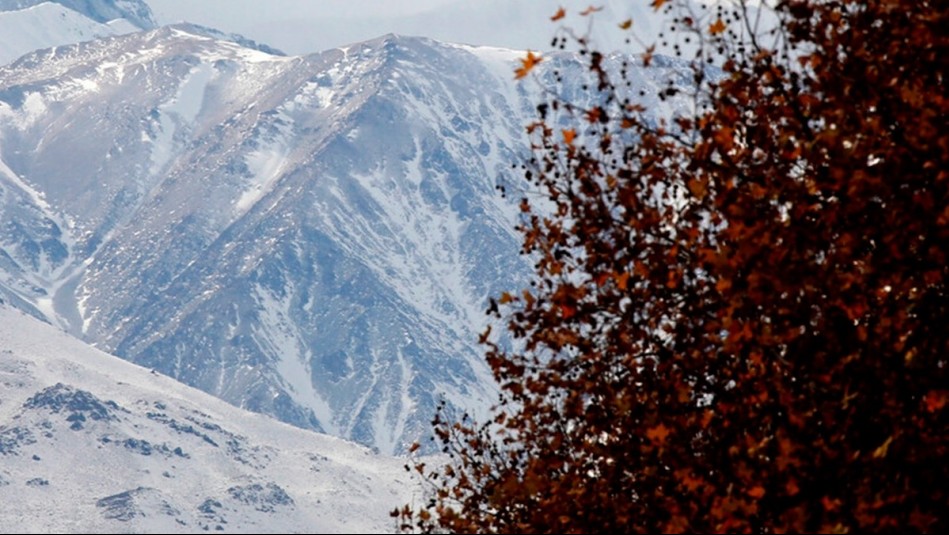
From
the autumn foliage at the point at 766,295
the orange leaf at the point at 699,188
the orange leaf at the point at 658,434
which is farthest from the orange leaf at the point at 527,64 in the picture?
the orange leaf at the point at 658,434

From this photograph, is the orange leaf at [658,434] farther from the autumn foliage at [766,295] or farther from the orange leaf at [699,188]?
the orange leaf at [699,188]

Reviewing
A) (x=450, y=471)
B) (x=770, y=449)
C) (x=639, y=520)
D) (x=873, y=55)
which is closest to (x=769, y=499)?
(x=770, y=449)

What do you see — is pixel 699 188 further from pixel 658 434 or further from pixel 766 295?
pixel 658 434

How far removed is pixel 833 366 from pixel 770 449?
1.25 metres

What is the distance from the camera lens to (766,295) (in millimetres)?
15320

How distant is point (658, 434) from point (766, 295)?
197cm

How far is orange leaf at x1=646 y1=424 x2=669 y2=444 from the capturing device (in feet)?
53.5

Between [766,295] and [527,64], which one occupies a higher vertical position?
[527,64]

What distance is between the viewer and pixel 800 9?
58.6ft

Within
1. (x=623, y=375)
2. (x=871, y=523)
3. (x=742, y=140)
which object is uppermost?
(x=742, y=140)

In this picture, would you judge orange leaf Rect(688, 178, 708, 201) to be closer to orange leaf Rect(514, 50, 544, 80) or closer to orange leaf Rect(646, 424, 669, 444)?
orange leaf Rect(514, 50, 544, 80)

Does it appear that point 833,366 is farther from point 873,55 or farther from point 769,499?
point 873,55

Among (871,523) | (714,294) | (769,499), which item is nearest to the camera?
(871,523)

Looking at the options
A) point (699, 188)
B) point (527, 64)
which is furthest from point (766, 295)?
point (527, 64)
